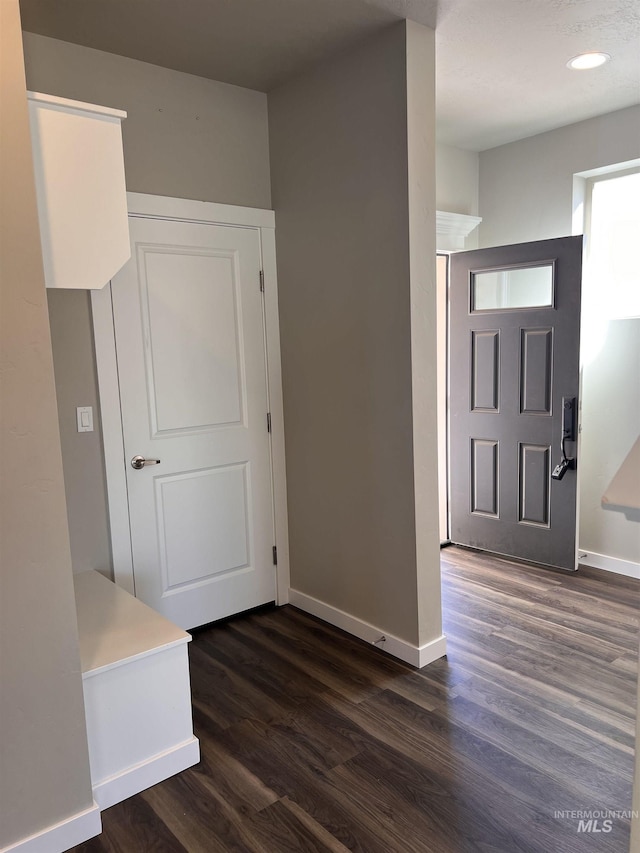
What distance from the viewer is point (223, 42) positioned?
2477 mm

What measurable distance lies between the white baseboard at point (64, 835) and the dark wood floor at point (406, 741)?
0.04m

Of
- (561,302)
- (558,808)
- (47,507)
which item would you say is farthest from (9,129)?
(561,302)

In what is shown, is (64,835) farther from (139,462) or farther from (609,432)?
(609,432)

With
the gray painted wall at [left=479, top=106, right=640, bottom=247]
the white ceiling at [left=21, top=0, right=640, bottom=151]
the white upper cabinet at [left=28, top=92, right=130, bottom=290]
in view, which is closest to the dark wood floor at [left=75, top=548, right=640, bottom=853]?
the white upper cabinet at [left=28, top=92, right=130, bottom=290]

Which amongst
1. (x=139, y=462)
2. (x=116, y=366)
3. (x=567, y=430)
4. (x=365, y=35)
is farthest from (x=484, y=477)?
(x=365, y=35)

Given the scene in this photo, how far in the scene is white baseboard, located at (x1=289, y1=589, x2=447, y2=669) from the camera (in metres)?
2.66

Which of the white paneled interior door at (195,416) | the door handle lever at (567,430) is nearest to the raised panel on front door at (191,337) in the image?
the white paneled interior door at (195,416)

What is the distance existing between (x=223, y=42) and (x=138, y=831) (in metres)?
2.87

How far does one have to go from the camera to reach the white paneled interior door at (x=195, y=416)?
275 cm

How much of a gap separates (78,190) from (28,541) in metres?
1.01

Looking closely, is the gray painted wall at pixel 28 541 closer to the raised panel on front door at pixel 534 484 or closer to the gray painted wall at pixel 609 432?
the raised panel on front door at pixel 534 484

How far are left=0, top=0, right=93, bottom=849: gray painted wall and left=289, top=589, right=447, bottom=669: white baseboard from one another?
4.72 feet

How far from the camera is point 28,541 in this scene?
5.22 feet

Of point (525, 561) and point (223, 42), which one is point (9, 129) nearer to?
point (223, 42)
